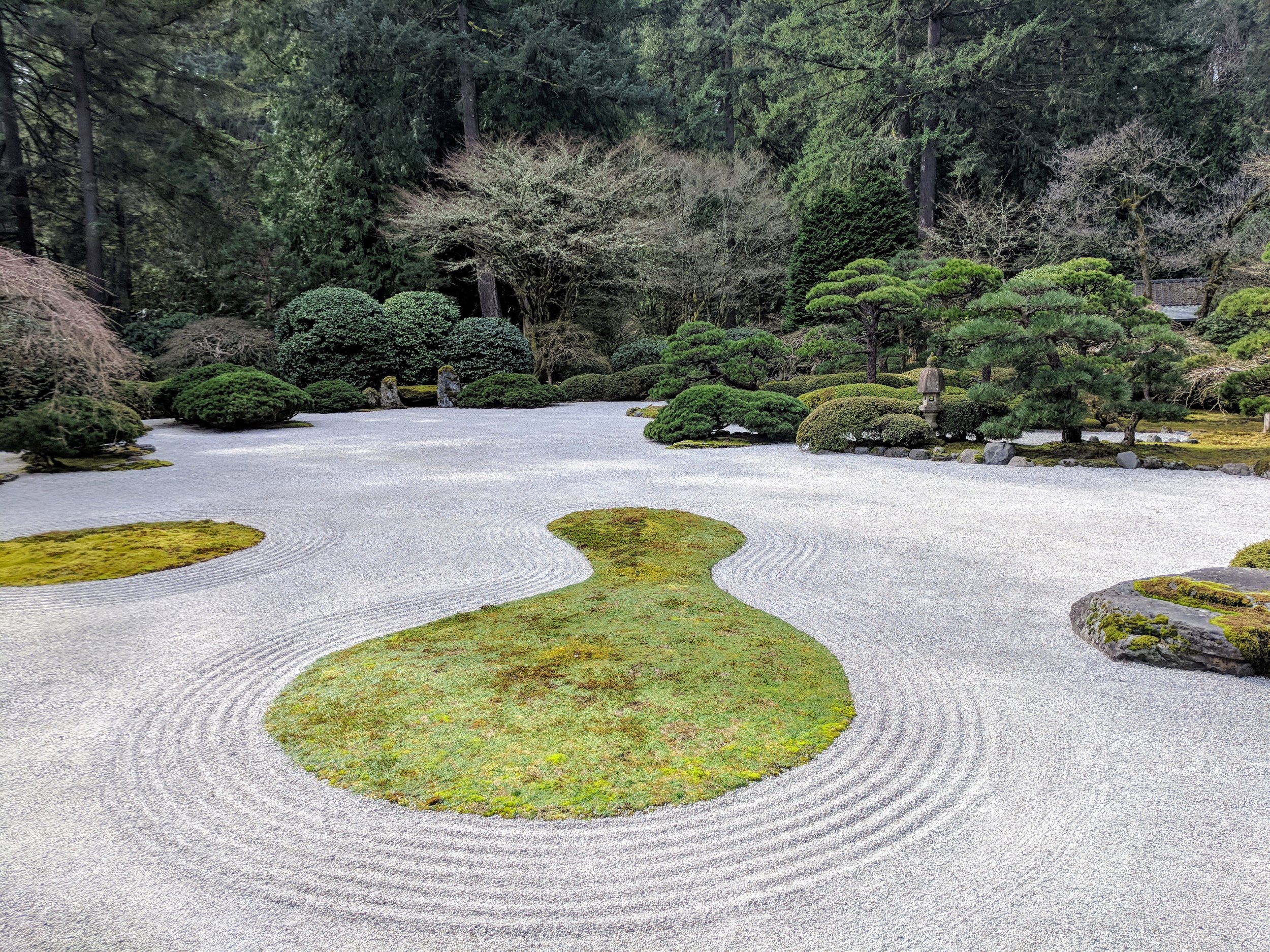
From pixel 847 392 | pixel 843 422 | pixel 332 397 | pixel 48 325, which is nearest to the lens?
pixel 48 325

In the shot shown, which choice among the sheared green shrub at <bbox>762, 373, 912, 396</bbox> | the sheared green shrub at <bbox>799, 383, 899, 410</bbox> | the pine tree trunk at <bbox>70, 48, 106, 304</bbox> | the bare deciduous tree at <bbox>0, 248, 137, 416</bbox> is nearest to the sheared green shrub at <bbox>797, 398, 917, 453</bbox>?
the sheared green shrub at <bbox>799, 383, 899, 410</bbox>

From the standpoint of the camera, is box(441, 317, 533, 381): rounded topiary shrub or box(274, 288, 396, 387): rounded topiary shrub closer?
box(274, 288, 396, 387): rounded topiary shrub

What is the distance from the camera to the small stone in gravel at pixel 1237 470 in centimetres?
694

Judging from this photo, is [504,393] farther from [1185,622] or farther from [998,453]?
[1185,622]

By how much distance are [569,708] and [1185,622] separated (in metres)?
2.45

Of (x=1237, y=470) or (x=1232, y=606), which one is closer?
(x=1232, y=606)

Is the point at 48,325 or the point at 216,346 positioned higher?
the point at 216,346

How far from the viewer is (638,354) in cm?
1866

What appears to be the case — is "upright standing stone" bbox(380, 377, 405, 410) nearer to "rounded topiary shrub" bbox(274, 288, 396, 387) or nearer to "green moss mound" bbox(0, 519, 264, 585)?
"rounded topiary shrub" bbox(274, 288, 396, 387)

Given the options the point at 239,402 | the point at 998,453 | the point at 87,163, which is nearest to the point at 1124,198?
the point at 998,453

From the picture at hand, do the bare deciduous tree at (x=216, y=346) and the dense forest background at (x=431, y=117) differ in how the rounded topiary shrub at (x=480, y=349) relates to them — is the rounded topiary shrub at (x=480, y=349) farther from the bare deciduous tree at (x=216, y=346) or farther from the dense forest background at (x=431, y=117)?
the bare deciduous tree at (x=216, y=346)

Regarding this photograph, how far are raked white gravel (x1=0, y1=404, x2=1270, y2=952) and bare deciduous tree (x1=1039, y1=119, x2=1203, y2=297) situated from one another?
15017 millimetres

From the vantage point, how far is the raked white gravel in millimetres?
1538

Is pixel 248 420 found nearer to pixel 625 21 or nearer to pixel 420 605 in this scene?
pixel 420 605
